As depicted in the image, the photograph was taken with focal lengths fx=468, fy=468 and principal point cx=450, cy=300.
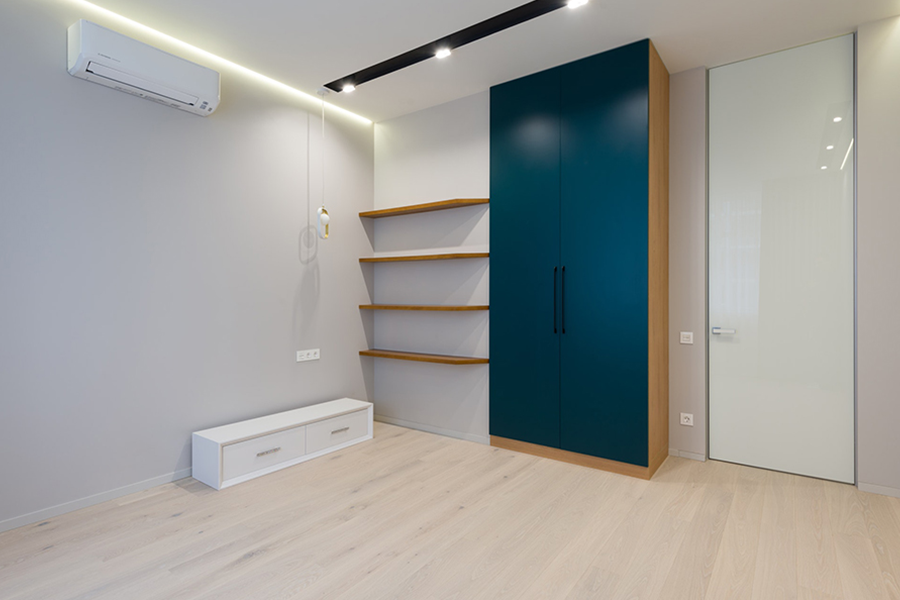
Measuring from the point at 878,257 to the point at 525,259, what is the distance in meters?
2.10

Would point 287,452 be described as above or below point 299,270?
below

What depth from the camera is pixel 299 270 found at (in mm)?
3812

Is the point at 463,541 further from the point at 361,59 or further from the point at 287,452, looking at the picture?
the point at 361,59

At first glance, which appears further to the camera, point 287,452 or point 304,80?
point 304,80

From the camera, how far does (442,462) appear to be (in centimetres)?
335

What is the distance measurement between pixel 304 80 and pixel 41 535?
10.6ft

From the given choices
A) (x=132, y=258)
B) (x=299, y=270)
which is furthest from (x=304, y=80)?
(x=132, y=258)

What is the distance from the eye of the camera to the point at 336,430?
11.8 ft

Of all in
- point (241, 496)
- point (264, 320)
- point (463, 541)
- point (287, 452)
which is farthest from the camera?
point (264, 320)

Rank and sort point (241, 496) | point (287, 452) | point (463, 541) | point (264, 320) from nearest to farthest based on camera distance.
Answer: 1. point (463, 541)
2. point (241, 496)
3. point (287, 452)
4. point (264, 320)

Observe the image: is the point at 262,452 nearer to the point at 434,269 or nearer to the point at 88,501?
the point at 88,501

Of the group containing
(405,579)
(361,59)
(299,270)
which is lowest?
(405,579)

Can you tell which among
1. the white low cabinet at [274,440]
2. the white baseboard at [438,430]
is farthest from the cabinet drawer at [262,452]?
the white baseboard at [438,430]

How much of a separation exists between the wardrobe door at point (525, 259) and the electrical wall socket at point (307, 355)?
1480 millimetres
